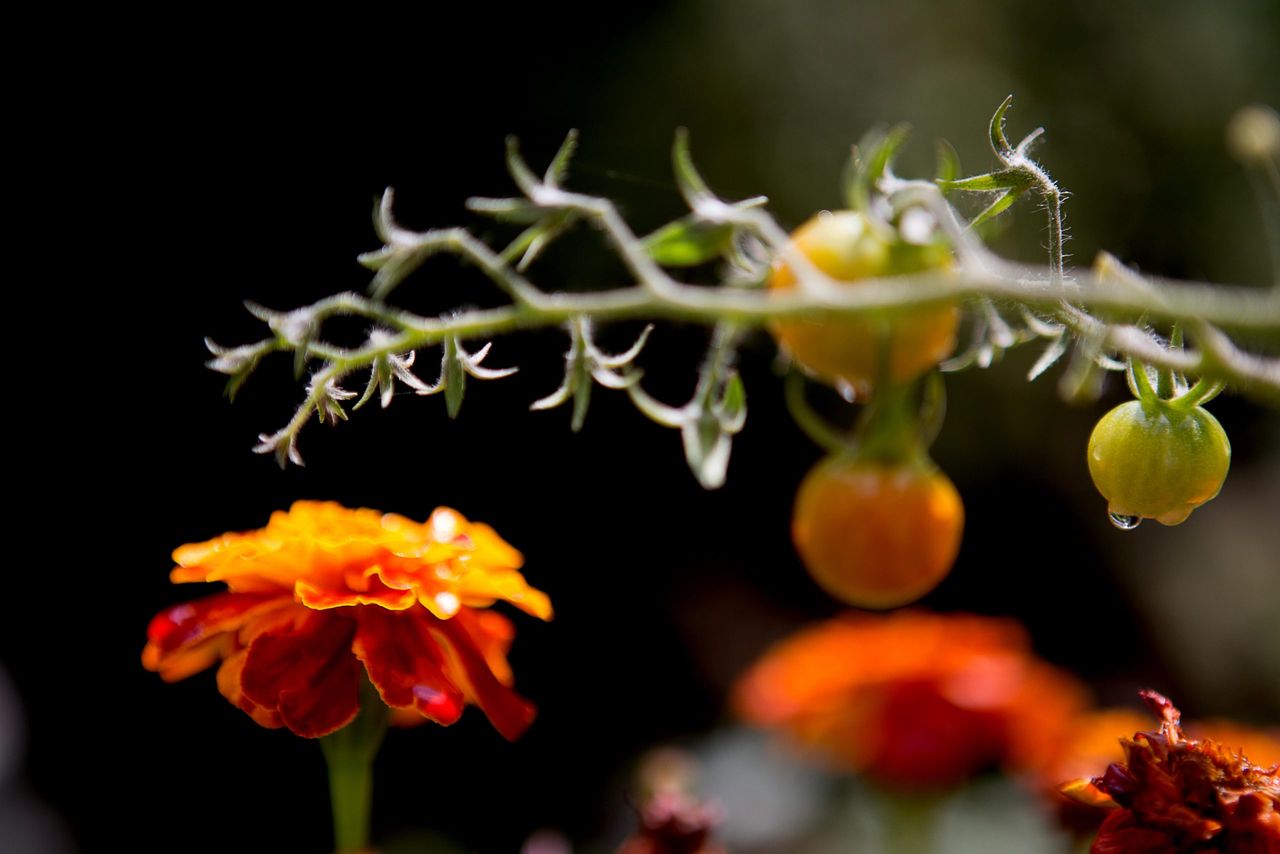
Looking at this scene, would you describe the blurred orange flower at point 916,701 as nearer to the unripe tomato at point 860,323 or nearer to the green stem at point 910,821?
the green stem at point 910,821

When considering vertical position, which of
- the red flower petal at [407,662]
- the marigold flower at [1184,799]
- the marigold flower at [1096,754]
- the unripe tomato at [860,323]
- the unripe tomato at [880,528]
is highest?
the unripe tomato at [860,323]

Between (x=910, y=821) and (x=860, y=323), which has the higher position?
(x=860, y=323)

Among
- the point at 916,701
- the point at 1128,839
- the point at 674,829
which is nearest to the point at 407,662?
the point at 674,829

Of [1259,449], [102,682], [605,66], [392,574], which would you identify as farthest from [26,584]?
[1259,449]

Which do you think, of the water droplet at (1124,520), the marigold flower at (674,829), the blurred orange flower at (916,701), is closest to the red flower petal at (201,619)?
the marigold flower at (674,829)

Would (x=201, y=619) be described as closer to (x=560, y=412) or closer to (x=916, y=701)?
(x=916, y=701)

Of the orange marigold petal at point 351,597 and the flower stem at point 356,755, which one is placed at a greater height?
the orange marigold petal at point 351,597
